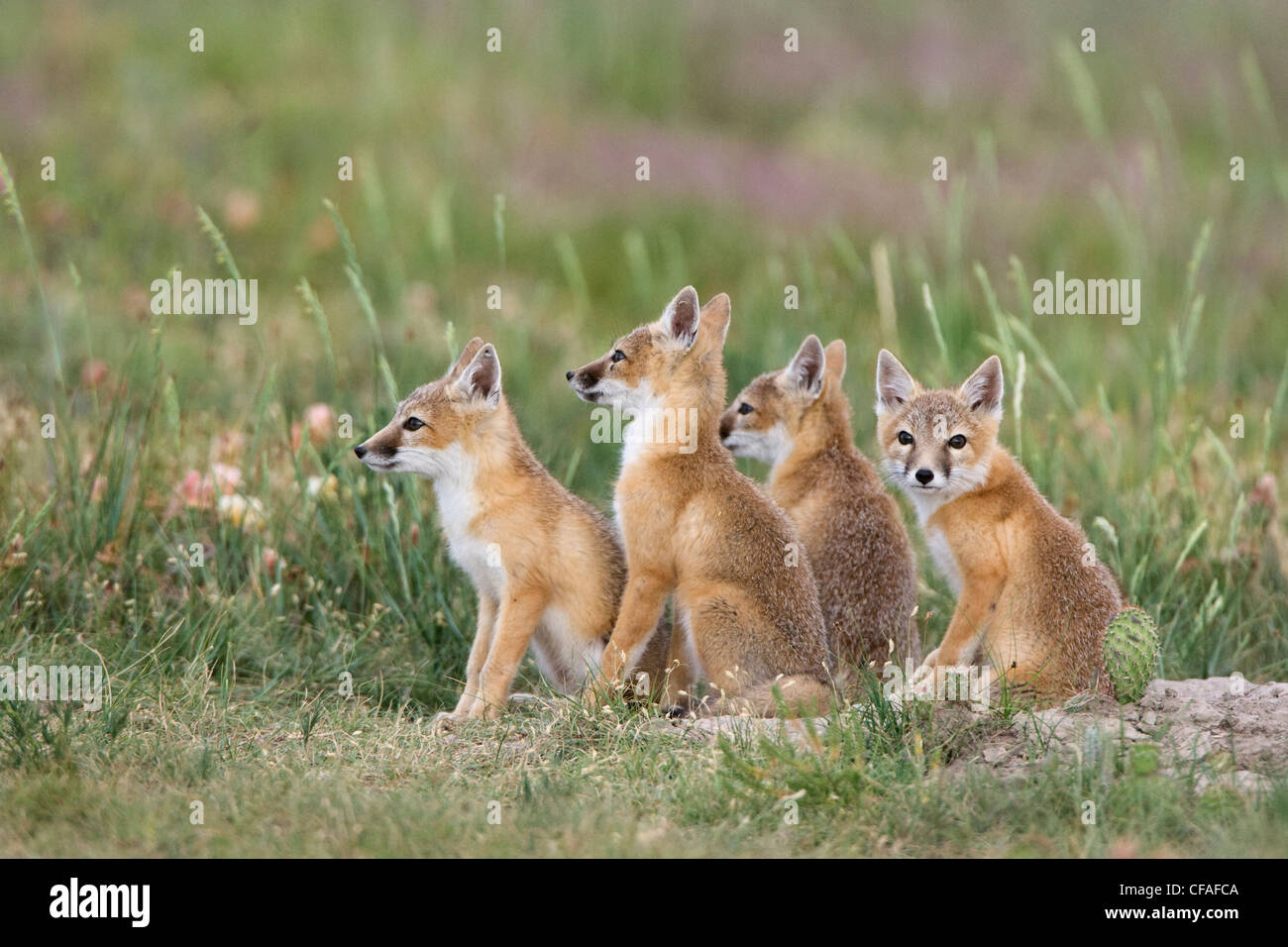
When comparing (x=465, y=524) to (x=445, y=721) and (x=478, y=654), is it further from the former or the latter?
(x=445, y=721)

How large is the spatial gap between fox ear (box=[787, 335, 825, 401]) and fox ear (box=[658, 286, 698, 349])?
2.85 feet

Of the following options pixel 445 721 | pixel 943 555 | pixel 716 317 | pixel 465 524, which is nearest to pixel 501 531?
pixel 465 524

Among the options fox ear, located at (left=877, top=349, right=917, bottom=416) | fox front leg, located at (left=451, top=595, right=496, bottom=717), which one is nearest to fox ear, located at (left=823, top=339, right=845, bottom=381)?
fox ear, located at (left=877, top=349, right=917, bottom=416)

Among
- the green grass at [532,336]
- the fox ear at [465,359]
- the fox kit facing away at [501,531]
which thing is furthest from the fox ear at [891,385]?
the fox ear at [465,359]

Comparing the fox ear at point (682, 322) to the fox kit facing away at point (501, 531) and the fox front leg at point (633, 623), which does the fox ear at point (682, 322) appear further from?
the fox front leg at point (633, 623)

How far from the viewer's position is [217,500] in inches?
317

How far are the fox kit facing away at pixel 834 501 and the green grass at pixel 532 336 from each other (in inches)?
39.0

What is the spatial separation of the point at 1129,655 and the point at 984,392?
1.54 meters

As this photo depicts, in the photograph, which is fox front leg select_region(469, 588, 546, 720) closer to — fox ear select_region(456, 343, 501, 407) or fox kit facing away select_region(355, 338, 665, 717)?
fox kit facing away select_region(355, 338, 665, 717)

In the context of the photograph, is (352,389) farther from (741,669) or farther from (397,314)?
(741,669)

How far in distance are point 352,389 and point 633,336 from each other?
4236mm

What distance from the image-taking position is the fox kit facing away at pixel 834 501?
23.6 ft

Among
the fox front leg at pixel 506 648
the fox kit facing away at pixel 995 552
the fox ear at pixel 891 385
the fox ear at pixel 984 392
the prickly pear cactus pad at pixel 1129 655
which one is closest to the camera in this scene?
the prickly pear cactus pad at pixel 1129 655

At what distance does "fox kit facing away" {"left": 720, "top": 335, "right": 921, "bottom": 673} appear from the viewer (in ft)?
Answer: 23.6
